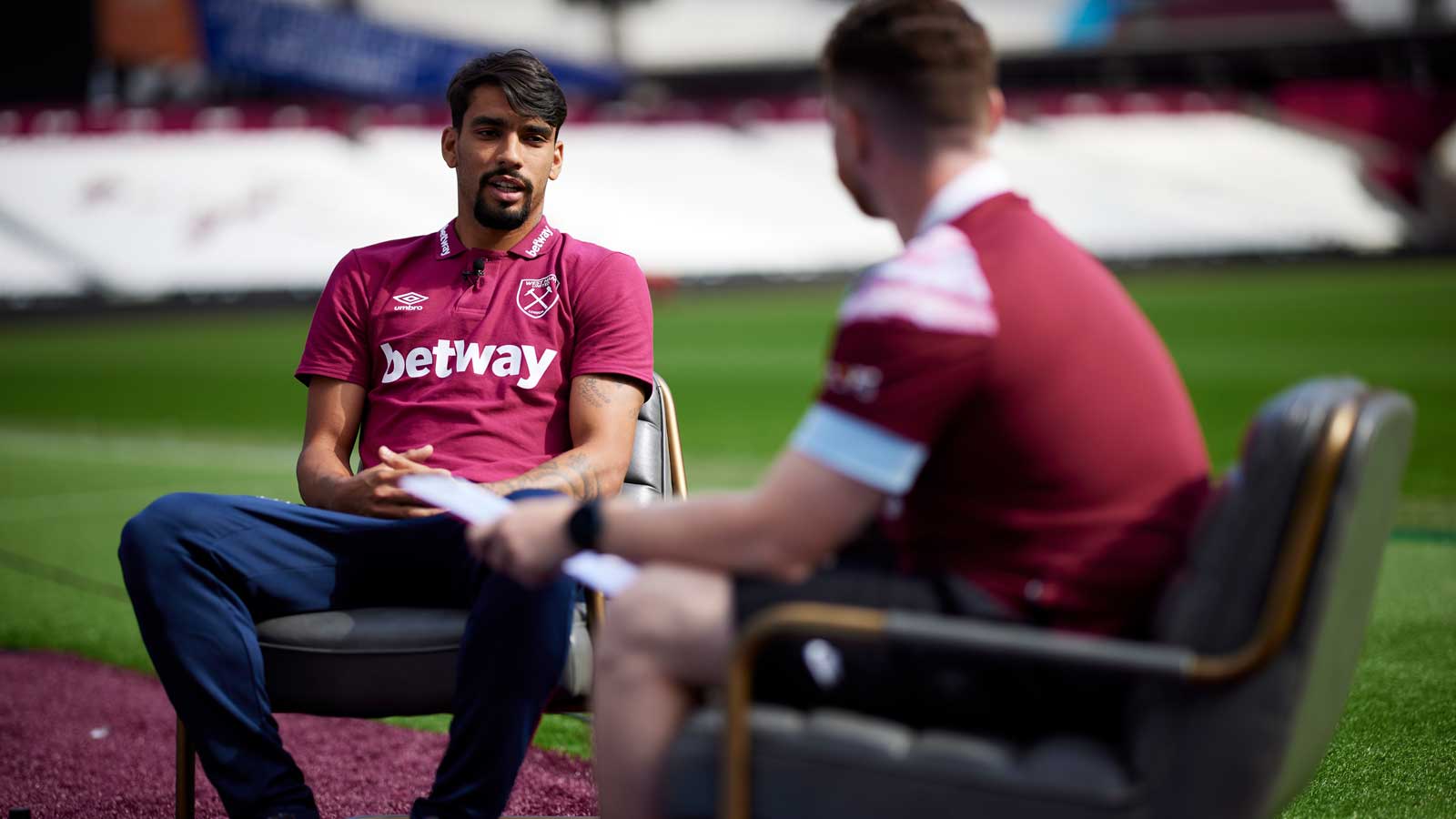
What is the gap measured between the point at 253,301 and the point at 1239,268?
19679mm

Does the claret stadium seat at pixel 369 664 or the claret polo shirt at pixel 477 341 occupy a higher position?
the claret polo shirt at pixel 477 341

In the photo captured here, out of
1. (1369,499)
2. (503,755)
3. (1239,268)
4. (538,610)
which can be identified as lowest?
(1239,268)

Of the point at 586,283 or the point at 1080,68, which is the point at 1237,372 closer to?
the point at 586,283

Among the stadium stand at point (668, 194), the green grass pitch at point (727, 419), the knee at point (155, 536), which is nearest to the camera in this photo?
the knee at point (155, 536)

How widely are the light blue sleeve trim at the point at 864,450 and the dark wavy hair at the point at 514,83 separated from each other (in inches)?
66.3

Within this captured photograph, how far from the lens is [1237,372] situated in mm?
13984

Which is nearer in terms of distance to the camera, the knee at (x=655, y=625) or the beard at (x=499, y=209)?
the knee at (x=655, y=625)

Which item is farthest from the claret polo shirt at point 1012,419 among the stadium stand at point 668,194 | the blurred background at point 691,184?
the stadium stand at point 668,194

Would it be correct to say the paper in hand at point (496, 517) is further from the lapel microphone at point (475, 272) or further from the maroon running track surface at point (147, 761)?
the maroon running track surface at point (147, 761)

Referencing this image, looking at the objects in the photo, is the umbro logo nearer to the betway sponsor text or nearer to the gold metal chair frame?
the betway sponsor text

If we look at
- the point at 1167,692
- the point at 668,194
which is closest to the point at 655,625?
the point at 1167,692

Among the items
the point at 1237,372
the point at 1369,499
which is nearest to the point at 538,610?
the point at 1369,499

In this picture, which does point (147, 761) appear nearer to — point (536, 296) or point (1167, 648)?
point (536, 296)

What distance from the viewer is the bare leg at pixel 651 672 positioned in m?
2.01
